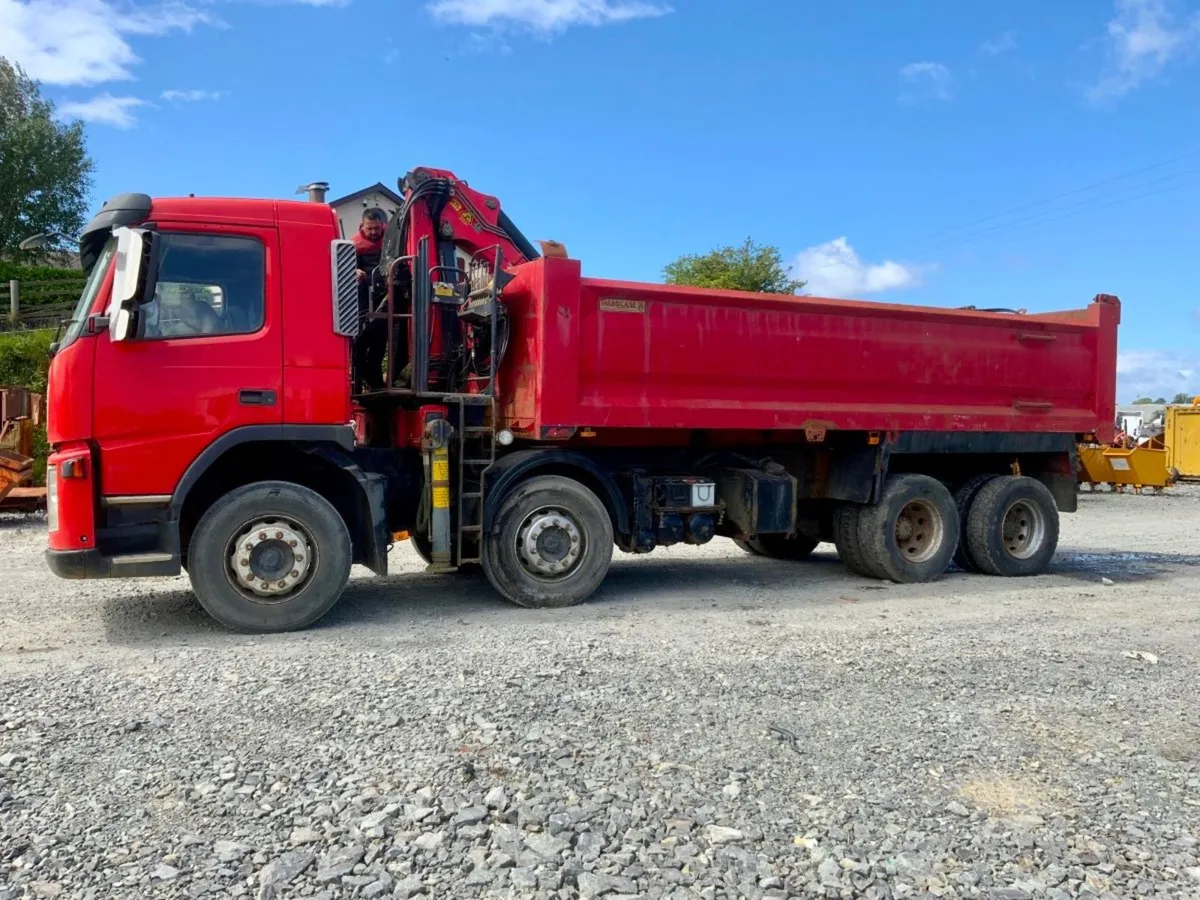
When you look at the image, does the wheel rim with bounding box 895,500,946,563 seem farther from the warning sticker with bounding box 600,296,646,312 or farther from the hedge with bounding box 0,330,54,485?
the hedge with bounding box 0,330,54,485

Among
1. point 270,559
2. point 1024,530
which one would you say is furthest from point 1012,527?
point 270,559

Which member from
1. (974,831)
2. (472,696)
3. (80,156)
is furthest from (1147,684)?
(80,156)

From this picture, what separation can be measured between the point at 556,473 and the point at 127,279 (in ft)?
10.8

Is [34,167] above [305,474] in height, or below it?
above

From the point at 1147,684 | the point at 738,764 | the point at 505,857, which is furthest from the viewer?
the point at 1147,684

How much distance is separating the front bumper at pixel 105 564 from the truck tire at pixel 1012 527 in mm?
7100

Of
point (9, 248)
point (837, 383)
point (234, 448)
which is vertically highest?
point (9, 248)

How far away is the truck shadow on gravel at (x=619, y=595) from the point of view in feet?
21.2

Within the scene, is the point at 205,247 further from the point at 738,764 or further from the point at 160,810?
the point at 738,764

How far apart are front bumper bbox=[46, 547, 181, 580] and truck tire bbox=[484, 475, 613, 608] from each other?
7.30ft

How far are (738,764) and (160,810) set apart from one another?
2170 mm

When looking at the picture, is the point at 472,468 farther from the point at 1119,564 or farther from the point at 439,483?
the point at 1119,564

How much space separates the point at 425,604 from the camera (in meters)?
7.28

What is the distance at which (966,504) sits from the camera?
9.29 m
